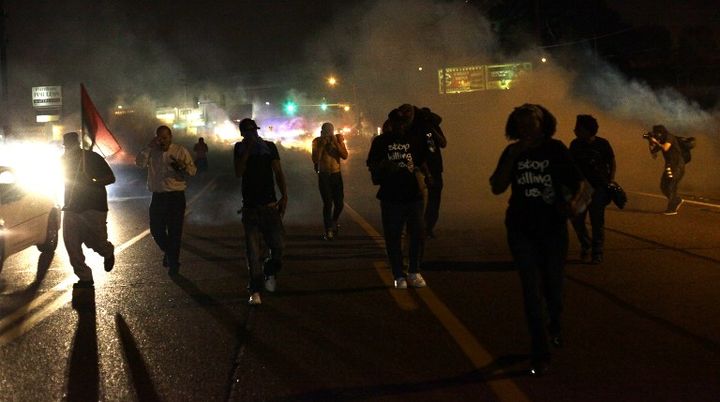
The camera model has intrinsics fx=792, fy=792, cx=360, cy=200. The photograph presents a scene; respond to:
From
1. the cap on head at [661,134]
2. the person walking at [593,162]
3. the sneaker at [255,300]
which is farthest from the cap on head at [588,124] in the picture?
the cap on head at [661,134]

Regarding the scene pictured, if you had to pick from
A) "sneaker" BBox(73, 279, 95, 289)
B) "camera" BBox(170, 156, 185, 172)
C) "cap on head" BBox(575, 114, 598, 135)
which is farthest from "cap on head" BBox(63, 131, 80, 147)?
"cap on head" BBox(575, 114, 598, 135)

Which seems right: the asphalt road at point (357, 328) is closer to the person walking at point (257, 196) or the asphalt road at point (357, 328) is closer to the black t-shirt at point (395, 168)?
the person walking at point (257, 196)

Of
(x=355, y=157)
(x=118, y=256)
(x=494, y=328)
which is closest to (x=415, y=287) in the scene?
(x=494, y=328)

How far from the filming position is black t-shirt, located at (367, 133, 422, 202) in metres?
6.90

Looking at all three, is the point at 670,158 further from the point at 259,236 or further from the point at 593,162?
the point at 259,236

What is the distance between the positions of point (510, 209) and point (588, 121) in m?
3.72

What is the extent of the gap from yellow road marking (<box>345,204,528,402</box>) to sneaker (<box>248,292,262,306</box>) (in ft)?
3.87

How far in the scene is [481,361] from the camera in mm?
4891

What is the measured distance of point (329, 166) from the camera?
10.8m

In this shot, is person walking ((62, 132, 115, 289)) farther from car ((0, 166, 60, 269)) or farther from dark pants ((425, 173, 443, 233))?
dark pants ((425, 173, 443, 233))

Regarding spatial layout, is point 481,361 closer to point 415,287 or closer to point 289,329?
point 289,329

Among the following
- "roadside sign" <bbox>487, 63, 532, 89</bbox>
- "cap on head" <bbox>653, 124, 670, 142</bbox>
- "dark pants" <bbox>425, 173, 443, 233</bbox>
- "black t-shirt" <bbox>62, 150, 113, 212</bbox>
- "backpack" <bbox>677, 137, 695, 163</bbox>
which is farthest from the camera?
"roadside sign" <bbox>487, 63, 532, 89</bbox>

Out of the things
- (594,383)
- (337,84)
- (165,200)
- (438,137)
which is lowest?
(594,383)

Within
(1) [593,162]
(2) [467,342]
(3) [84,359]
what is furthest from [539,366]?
(1) [593,162]
